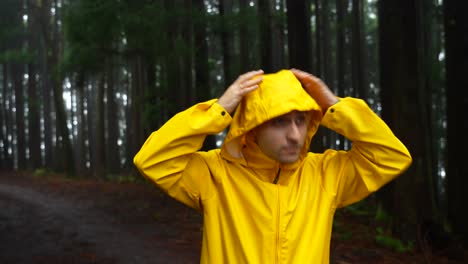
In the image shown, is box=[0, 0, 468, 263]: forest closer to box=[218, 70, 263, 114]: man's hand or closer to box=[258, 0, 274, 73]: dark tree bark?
box=[258, 0, 274, 73]: dark tree bark

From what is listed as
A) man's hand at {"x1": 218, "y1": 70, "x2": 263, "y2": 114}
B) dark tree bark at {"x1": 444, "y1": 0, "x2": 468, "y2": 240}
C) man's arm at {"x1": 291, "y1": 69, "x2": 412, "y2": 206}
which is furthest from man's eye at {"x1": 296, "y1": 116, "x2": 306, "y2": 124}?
dark tree bark at {"x1": 444, "y1": 0, "x2": 468, "y2": 240}

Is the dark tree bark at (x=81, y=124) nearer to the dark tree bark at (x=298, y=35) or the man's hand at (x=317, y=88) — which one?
the dark tree bark at (x=298, y=35)

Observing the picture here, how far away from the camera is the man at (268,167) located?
2590 millimetres

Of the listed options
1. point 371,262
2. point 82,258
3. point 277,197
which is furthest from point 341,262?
point 277,197

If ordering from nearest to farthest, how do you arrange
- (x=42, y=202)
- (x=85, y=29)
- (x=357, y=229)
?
1. (x=357, y=229)
2. (x=85, y=29)
3. (x=42, y=202)

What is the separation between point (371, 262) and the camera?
829 centimetres

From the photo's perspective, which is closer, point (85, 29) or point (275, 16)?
point (85, 29)

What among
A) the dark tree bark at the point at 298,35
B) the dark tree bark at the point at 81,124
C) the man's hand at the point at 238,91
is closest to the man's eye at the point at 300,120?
the man's hand at the point at 238,91

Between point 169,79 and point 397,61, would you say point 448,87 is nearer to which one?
point 397,61

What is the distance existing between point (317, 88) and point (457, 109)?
308 inches

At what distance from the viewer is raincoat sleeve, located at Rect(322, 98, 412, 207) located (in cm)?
273

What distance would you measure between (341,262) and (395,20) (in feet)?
14.6

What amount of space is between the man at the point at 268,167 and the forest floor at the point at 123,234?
18.8ft

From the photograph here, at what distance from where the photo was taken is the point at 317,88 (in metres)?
2.85
